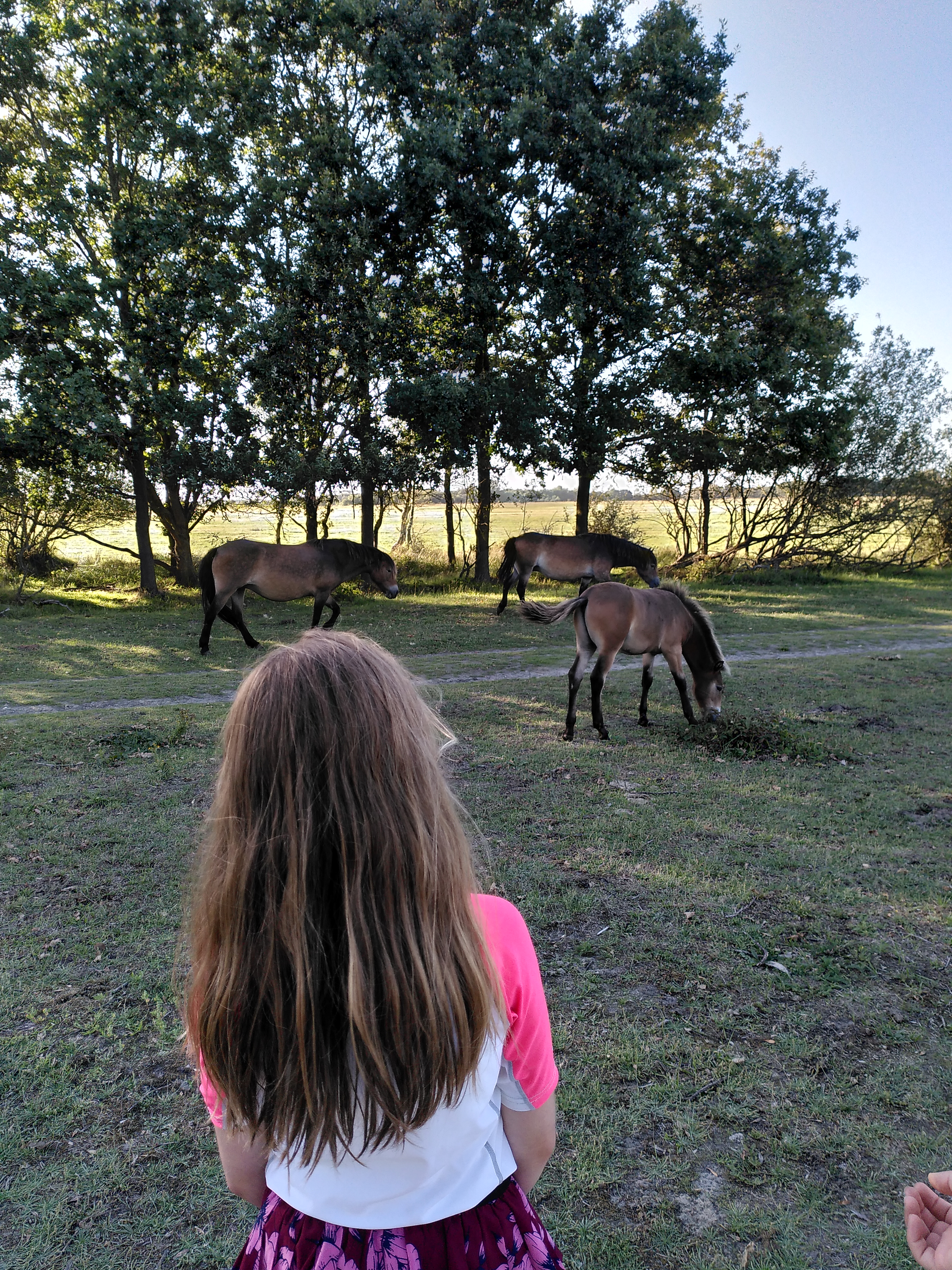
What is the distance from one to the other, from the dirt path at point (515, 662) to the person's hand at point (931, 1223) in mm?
6310

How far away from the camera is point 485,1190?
4.23ft

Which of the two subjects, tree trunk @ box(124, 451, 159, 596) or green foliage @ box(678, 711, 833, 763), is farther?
tree trunk @ box(124, 451, 159, 596)

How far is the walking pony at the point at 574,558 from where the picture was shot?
56.4 ft

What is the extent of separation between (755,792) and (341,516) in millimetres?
35725

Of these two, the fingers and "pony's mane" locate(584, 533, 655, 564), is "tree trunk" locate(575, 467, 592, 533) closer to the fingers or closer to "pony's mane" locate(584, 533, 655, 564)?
"pony's mane" locate(584, 533, 655, 564)

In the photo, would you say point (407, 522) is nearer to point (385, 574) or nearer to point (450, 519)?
point (450, 519)

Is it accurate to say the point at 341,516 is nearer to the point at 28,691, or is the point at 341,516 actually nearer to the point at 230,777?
the point at 28,691

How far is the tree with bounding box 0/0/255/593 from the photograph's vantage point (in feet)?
47.0

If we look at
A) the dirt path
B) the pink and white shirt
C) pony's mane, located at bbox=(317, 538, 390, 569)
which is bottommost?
the dirt path

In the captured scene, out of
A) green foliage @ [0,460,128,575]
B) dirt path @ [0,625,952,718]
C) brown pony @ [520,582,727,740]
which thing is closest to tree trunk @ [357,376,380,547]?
dirt path @ [0,625,952,718]

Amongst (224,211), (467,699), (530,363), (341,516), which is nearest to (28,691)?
(467,699)

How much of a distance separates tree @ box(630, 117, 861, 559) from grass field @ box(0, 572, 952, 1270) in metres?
12.2

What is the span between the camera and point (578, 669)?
24.3 ft

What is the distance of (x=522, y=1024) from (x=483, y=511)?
61.5 feet
